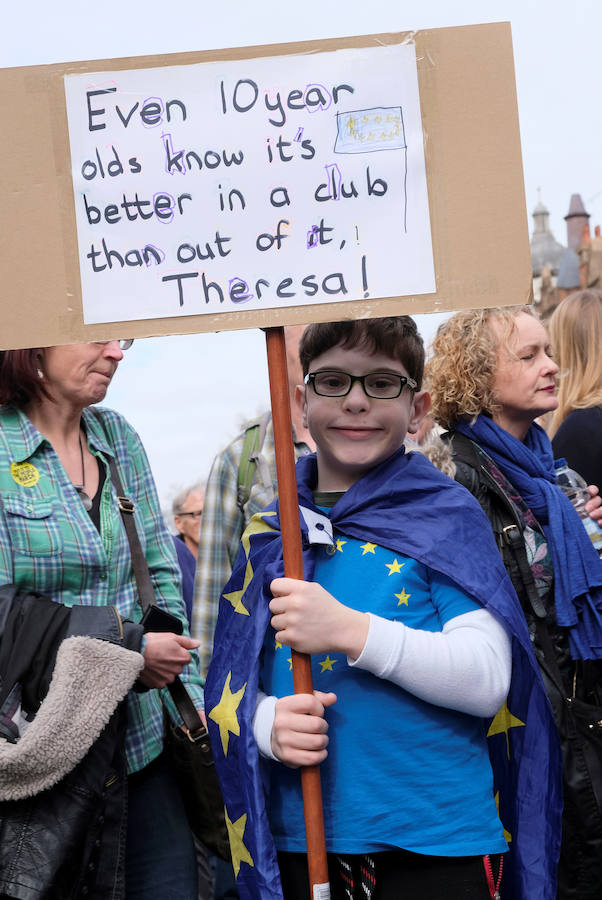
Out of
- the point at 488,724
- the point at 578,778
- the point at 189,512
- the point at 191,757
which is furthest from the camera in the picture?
the point at 189,512

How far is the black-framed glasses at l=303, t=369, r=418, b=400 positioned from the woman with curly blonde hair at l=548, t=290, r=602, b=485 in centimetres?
195

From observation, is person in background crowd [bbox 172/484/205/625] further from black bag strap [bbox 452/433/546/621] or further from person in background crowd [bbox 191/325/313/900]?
black bag strap [bbox 452/433/546/621]

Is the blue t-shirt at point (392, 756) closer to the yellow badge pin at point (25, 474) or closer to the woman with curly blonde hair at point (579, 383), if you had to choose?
the yellow badge pin at point (25, 474)

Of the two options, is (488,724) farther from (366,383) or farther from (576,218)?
(576,218)

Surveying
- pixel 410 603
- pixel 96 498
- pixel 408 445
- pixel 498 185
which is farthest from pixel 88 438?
pixel 498 185

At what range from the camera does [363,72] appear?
215 cm

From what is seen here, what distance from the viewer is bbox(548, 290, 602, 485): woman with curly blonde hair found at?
13.7 ft

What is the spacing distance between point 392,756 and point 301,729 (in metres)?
0.21

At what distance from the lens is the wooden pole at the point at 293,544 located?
6.91 ft

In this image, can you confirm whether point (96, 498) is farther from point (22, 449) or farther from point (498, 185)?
point (498, 185)

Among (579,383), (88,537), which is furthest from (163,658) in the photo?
(579,383)

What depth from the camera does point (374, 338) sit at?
240cm

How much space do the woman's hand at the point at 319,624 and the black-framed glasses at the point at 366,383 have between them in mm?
482

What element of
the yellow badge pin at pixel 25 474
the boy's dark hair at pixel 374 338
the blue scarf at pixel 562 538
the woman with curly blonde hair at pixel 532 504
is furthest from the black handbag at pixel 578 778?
the yellow badge pin at pixel 25 474
